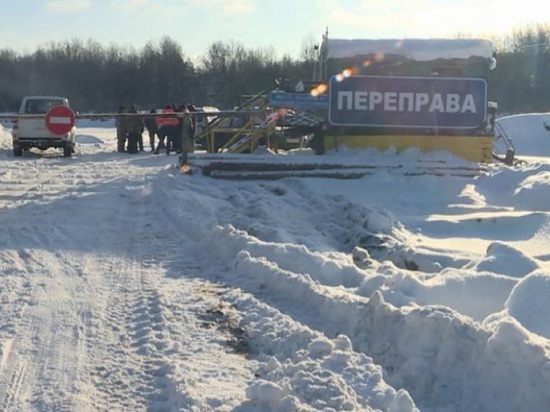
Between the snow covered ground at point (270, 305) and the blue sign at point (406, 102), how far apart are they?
3868 mm

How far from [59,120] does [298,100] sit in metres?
4.88

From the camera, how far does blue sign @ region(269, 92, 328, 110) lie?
1616 cm

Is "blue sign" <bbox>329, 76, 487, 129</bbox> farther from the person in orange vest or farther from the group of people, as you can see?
the person in orange vest

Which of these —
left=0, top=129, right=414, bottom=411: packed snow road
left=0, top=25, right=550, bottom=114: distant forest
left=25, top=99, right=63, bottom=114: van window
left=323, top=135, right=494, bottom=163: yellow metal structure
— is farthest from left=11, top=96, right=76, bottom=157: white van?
left=0, top=25, right=550, bottom=114: distant forest

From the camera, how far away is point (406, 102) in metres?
16.1

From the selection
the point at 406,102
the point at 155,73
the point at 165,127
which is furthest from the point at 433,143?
the point at 155,73

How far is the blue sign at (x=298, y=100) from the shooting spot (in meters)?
16.2

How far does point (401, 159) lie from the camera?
15352mm

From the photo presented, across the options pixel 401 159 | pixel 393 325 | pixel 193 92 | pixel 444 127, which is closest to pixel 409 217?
pixel 401 159

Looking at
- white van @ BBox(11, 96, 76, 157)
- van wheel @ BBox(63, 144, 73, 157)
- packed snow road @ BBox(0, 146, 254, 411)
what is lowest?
packed snow road @ BBox(0, 146, 254, 411)

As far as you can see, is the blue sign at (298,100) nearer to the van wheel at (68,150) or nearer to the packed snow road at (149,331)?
the packed snow road at (149,331)

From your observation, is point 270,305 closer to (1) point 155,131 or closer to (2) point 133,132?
(2) point 133,132

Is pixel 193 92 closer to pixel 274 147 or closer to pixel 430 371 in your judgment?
pixel 274 147

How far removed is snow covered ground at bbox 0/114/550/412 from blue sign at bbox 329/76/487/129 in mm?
3868
